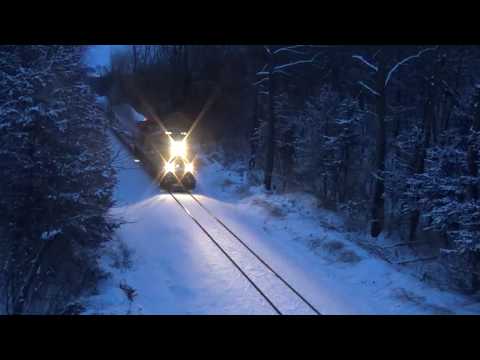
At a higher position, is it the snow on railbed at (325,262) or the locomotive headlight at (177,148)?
the locomotive headlight at (177,148)

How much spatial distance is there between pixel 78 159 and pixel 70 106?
4.87 feet

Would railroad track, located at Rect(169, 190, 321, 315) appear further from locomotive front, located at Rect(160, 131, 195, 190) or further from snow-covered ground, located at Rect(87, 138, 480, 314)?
locomotive front, located at Rect(160, 131, 195, 190)

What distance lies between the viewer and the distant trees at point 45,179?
35.0ft

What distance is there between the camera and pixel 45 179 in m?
11.0

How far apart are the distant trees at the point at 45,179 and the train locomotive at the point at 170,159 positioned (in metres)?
10.3

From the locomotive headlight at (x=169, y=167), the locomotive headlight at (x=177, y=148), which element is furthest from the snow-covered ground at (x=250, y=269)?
the locomotive headlight at (x=177, y=148)

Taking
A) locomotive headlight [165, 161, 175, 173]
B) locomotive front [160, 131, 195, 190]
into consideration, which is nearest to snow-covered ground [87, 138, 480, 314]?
locomotive front [160, 131, 195, 190]

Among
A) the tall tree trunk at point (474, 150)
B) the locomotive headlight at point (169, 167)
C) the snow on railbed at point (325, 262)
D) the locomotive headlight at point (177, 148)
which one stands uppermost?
the tall tree trunk at point (474, 150)

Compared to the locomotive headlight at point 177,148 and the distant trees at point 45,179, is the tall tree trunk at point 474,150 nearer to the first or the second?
the distant trees at point 45,179

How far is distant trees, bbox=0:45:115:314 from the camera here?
1067 cm

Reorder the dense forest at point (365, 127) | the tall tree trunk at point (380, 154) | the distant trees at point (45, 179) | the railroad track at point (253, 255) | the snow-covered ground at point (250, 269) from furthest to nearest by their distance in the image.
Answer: the tall tree trunk at point (380, 154)
the dense forest at point (365, 127)
the distant trees at point (45, 179)
the snow-covered ground at point (250, 269)
the railroad track at point (253, 255)
